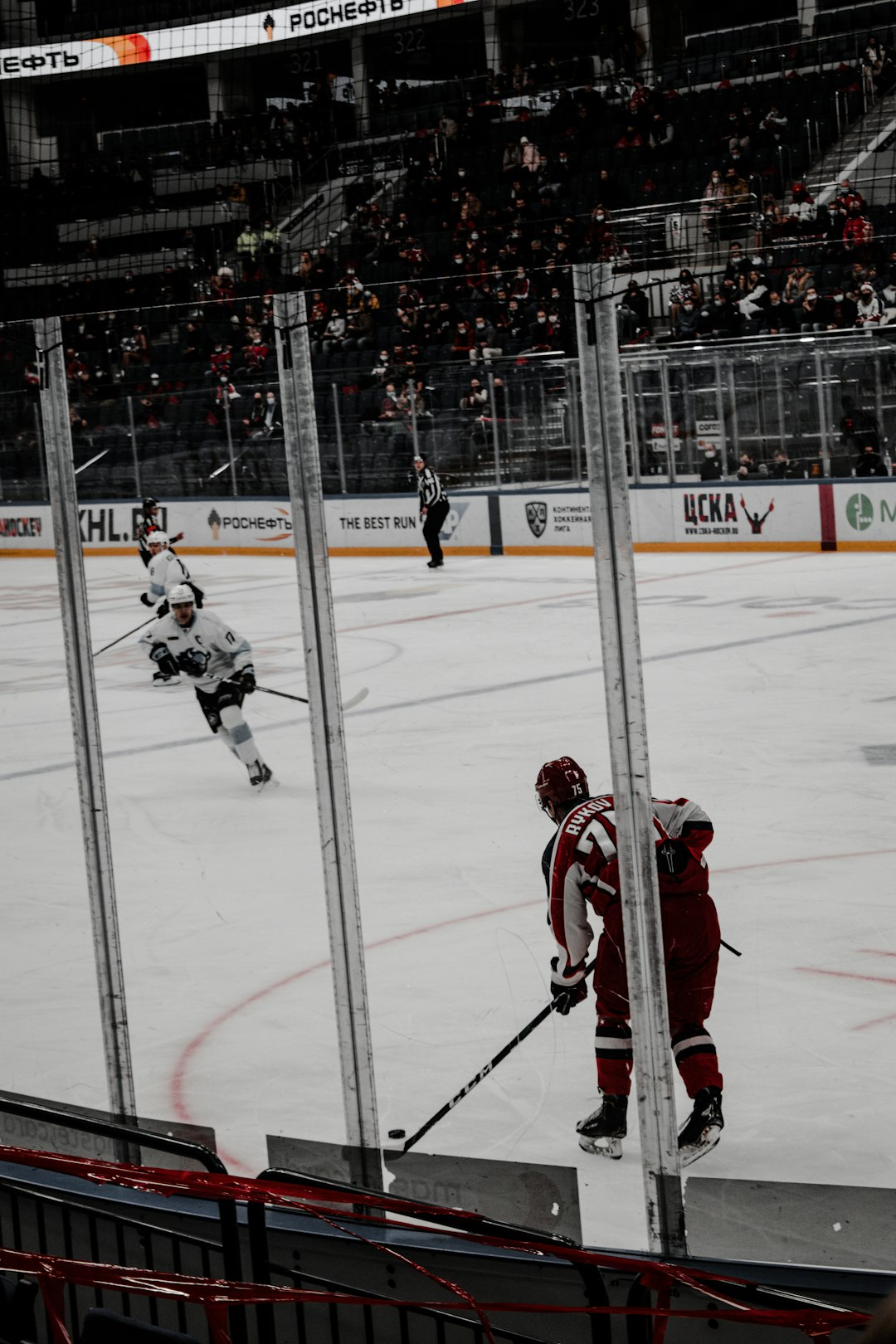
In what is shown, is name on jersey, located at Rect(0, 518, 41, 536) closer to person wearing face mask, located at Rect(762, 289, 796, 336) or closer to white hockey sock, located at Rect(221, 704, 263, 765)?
white hockey sock, located at Rect(221, 704, 263, 765)

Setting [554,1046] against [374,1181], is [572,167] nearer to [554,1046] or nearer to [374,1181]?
[554,1046]

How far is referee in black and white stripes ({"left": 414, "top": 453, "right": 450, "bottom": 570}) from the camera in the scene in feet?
17.5

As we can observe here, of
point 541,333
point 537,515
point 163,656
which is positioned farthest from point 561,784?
point 537,515

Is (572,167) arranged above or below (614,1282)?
above

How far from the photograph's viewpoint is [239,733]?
6.96 meters

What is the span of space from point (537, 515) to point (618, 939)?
530 centimetres

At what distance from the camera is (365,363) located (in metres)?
4.46

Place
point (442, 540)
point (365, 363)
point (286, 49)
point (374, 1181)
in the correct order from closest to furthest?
point (374, 1181)
point (365, 363)
point (442, 540)
point (286, 49)

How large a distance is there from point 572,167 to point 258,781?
210 inches

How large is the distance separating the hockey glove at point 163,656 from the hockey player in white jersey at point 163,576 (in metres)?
0.16

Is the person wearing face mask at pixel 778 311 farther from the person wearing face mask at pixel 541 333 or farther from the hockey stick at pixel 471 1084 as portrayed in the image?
the hockey stick at pixel 471 1084

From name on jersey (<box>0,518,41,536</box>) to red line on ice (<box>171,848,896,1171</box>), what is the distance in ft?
5.33

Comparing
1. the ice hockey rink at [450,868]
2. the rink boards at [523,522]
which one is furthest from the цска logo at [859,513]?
the ice hockey rink at [450,868]

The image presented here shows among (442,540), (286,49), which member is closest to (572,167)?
(442,540)
